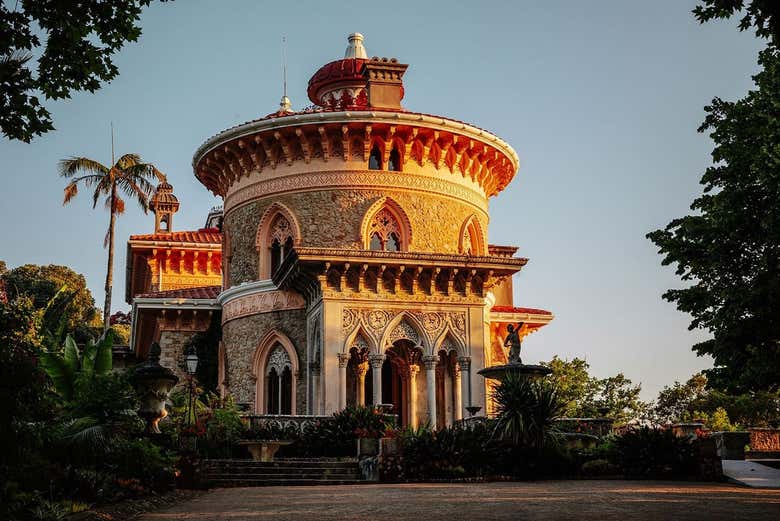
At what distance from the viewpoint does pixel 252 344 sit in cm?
2683

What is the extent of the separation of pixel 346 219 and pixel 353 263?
295 centimetres

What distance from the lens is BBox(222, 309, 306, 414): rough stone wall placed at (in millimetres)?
25859

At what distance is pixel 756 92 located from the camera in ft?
62.2

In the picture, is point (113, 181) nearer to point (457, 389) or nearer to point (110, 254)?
point (110, 254)

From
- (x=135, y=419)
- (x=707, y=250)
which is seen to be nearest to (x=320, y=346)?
(x=135, y=419)

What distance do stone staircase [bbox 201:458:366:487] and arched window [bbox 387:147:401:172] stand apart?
10949 millimetres

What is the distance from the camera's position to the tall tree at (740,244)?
17656mm

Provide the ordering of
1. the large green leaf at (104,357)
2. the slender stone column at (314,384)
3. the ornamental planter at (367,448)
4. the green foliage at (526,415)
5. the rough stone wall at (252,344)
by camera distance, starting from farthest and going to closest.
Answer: the rough stone wall at (252,344) → the slender stone column at (314,384) → the large green leaf at (104,357) → the ornamental planter at (367,448) → the green foliage at (526,415)

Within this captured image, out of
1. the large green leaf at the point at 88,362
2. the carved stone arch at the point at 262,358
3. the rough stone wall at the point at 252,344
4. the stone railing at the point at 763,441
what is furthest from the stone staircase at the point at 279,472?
the stone railing at the point at 763,441

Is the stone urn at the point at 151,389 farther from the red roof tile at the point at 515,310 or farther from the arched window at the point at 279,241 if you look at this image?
the red roof tile at the point at 515,310

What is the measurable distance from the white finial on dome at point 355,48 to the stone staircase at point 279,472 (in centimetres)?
1933

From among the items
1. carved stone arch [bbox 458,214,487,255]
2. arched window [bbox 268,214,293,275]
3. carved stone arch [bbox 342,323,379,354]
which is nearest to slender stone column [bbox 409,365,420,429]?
carved stone arch [bbox 342,323,379,354]

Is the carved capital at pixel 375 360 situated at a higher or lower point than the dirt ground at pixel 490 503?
higher

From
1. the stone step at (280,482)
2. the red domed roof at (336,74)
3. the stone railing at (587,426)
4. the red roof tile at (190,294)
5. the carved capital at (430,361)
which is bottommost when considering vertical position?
the stone step at (280,482)
